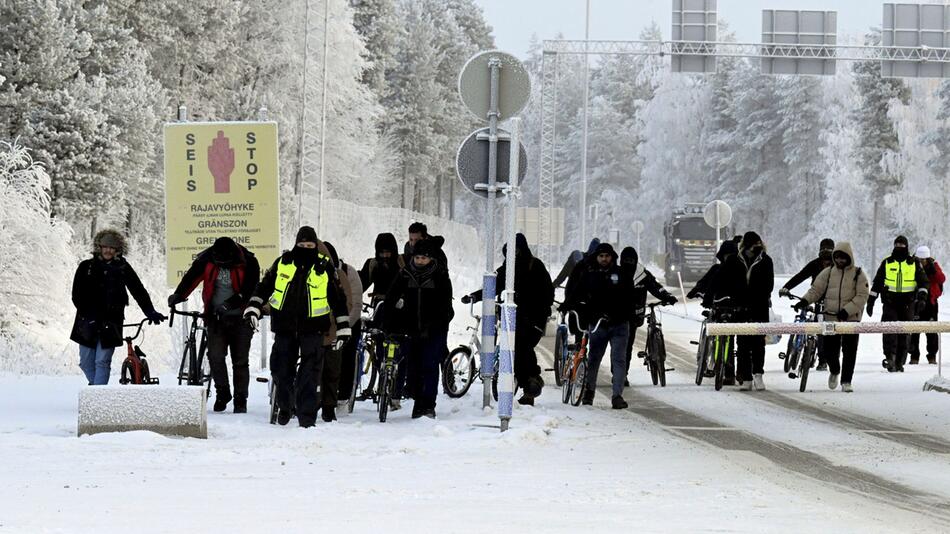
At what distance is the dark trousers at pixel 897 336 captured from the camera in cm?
2191

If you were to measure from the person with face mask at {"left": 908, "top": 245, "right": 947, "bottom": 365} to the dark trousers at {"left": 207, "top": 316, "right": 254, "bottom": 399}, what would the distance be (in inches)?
470

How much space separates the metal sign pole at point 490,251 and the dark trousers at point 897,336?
8.71 meters

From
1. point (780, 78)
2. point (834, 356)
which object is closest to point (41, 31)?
point (834, 356)

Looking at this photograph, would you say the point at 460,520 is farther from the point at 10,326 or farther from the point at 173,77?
the point at 173,77

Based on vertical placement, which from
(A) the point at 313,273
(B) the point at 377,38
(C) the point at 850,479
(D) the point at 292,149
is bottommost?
(C) the point at 850,479

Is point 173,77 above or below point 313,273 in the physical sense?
above

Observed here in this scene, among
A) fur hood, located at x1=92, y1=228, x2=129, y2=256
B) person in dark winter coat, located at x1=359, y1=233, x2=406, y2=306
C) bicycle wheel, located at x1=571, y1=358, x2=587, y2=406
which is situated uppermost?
fur hood, located at x1=92, y1=228, x2=129, y2=256

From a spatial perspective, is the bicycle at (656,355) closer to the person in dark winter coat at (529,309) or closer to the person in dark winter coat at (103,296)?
the person in dark winter coat at (529,309)

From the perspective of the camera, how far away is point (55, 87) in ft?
119

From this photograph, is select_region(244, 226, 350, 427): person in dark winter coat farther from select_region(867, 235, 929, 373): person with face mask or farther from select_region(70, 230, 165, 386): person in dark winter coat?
select_region(867, 235, 929, 373): person with face mask

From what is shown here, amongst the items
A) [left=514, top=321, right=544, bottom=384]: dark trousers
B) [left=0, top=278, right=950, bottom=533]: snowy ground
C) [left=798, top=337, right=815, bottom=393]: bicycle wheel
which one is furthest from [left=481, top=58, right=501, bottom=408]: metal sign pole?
[left=798, top=337, right=815, bottom=393]: bicycle wheel

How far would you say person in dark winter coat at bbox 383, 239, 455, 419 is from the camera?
14352 mm

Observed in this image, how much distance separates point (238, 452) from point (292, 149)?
151 feet

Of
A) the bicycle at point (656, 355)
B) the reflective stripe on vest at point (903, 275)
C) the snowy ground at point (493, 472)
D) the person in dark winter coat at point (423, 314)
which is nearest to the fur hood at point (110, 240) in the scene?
the snowy ground at point (493, 472)
